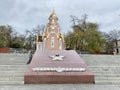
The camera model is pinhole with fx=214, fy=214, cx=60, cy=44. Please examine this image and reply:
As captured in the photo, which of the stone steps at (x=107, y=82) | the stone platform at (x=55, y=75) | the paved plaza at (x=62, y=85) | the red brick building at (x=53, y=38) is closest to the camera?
the paved plaza at (x=62, y=85)

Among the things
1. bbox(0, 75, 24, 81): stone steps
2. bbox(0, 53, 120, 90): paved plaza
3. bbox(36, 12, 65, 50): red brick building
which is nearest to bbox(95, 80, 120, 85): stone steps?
bbox(0, 53, 120, 90): paved plaza

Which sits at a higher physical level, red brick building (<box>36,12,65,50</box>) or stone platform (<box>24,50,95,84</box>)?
red brick building (<box>36,12,65,50</box>)

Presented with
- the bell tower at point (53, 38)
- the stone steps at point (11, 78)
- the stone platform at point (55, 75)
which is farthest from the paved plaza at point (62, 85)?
the bell tower at point (53, 38)

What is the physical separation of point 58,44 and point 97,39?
10.4 metres

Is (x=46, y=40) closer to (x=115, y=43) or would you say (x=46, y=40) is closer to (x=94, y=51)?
(x=94, y=51)

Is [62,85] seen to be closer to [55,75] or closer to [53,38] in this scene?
[55,75]

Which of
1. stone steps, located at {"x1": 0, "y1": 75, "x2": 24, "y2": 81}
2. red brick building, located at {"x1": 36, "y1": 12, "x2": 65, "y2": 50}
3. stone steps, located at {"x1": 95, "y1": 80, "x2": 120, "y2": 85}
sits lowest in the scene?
stone steps, located at {"x1": 95, "y1": 80, "x2": 120, "y2": 85}

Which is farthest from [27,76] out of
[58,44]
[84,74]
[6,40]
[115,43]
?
[115,43]

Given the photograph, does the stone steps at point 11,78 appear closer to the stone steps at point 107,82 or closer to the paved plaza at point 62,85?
the paved plaza at point 62,85

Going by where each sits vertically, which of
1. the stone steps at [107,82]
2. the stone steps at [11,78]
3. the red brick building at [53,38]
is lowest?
the stone steps at [107,82]

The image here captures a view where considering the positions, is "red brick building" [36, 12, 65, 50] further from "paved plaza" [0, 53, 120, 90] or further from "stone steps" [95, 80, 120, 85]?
"stone steps" [95, 80, 120, 85]

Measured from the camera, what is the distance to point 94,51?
1657 inches

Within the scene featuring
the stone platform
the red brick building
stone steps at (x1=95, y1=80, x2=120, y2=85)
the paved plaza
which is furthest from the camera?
the red brick building

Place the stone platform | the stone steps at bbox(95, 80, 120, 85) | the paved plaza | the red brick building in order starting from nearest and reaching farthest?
the paved plaza → the stone steps at bbox(95, 80, 120, 85) → the stone platform → the red brick building
